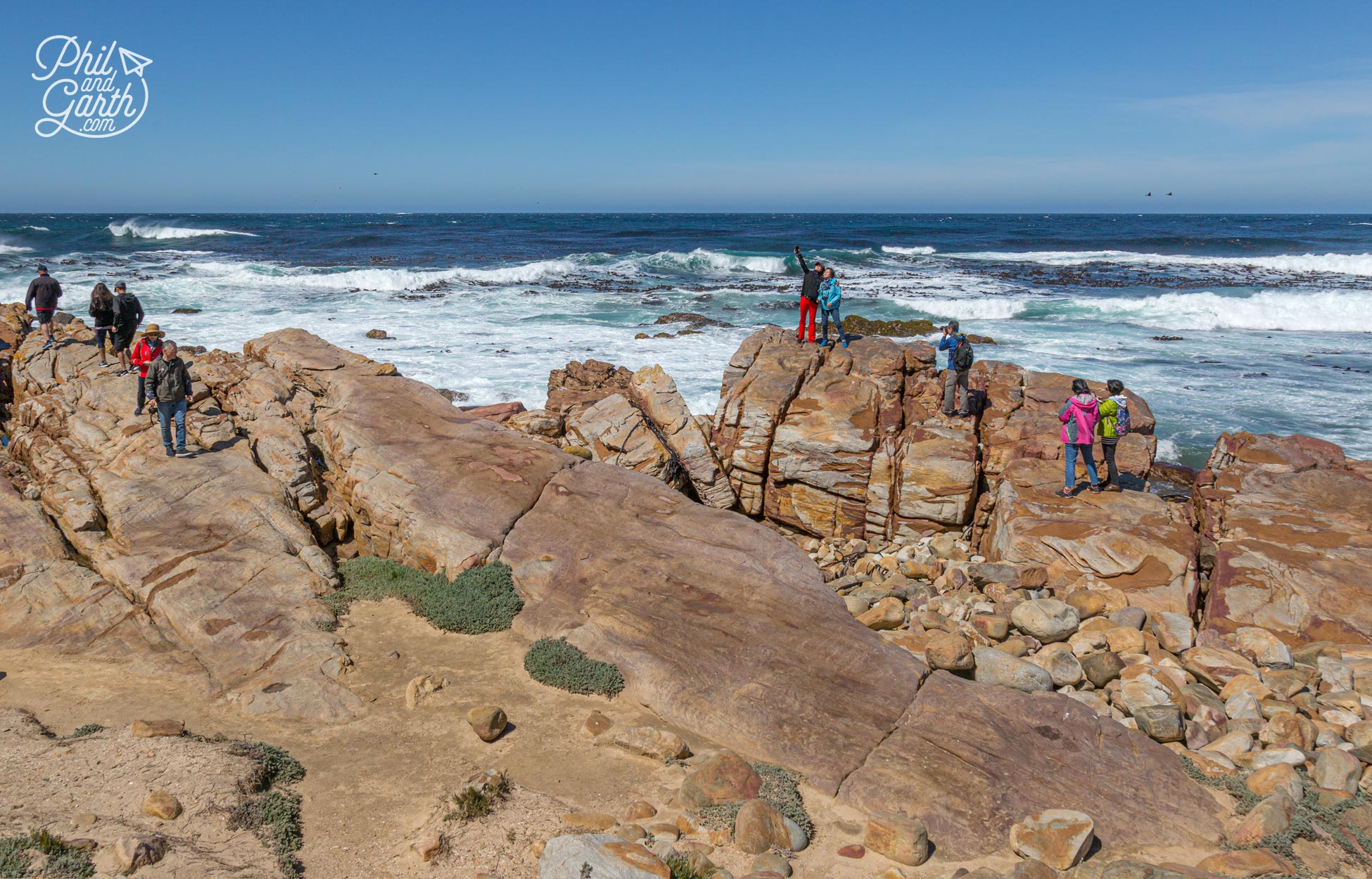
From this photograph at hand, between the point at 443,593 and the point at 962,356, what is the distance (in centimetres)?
979

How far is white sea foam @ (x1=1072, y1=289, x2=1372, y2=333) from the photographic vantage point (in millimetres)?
33906

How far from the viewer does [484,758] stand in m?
7.41

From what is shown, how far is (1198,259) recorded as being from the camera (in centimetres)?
6012

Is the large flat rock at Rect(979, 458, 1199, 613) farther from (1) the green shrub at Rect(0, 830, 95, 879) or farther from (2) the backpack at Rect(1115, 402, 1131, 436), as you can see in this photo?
(1) the green shrub at Rect(0, 830, 95, 879)

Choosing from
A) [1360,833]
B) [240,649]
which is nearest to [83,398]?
[240,649]

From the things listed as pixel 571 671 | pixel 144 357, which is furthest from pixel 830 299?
pixel 144 357

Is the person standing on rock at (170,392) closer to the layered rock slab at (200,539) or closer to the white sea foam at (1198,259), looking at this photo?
the layered rock slab at (200,539)

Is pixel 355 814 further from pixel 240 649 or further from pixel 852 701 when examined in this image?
pixel 852 701

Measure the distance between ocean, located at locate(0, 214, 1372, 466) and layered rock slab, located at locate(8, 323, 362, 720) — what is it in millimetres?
8918

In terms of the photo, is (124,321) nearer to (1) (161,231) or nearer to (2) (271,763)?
(2) (271,763)

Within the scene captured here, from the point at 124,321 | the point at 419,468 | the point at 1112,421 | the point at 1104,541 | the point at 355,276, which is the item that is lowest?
the point at 1104,541

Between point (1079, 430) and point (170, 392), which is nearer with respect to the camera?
point (170, 392)

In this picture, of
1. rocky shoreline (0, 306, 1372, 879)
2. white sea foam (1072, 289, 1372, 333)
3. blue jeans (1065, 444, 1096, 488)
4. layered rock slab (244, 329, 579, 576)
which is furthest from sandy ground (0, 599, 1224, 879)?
white sea foam (1072, 289, 1372, 333)

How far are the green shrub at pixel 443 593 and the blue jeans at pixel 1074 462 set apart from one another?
28.7 ft
